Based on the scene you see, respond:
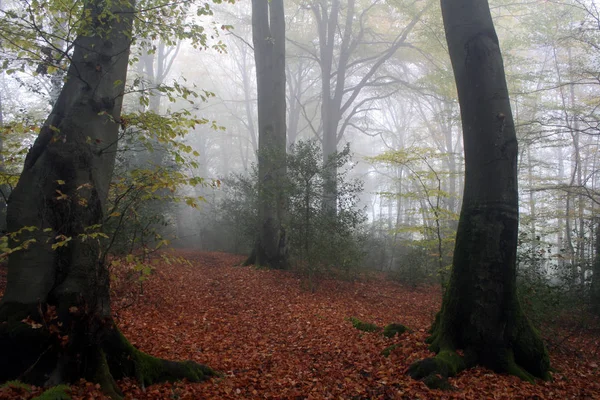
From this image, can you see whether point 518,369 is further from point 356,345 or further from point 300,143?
point 300,143

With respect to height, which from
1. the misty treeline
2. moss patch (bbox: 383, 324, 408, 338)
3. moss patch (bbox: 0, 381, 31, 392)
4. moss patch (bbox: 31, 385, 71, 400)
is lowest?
moss patch (bbox: 383, 324, 408, 338)

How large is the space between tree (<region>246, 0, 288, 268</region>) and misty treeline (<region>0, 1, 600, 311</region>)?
75 centimetres

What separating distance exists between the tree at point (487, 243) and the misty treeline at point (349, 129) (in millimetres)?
2047

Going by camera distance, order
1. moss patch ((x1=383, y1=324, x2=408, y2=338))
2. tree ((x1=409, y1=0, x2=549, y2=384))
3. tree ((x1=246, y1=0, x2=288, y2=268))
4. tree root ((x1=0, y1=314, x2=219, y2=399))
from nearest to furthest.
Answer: tree root ((x1=0, y1=314, x2=219, y2=399)) → tree ((x1=409, y1=0, x2=549, y2=384)) → moss patch ((x1=383, y1=324, x2=408, y2=338)) → tree ((x1=246, y1=0, x2=288, y2=268))

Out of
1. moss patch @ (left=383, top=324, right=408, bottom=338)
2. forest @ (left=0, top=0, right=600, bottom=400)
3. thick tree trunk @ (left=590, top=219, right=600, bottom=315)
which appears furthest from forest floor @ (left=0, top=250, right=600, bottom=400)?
thick tree trunk @ (left=590, top=219, right=600, bottom=315)

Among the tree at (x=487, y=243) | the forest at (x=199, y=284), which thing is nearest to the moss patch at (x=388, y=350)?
the forest at (x=199, y=284)

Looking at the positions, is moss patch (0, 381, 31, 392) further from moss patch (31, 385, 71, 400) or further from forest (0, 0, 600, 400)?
moss patch (31, 385, 71, 400)

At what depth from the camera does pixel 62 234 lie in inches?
135

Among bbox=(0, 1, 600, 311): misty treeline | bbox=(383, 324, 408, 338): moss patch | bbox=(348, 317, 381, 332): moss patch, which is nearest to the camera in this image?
bbox=(0, 1, 600, 311): misty treeline

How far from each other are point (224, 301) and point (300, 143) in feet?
14.7

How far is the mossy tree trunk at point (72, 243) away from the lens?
3.23 metres

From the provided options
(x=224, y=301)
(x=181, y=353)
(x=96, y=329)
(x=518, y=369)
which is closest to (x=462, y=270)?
(x=518, y=369)

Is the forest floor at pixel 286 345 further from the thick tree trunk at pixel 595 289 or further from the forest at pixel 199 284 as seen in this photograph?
the thick tree trunk at pixel 595 289

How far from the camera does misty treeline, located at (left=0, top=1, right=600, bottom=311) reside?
450cm
